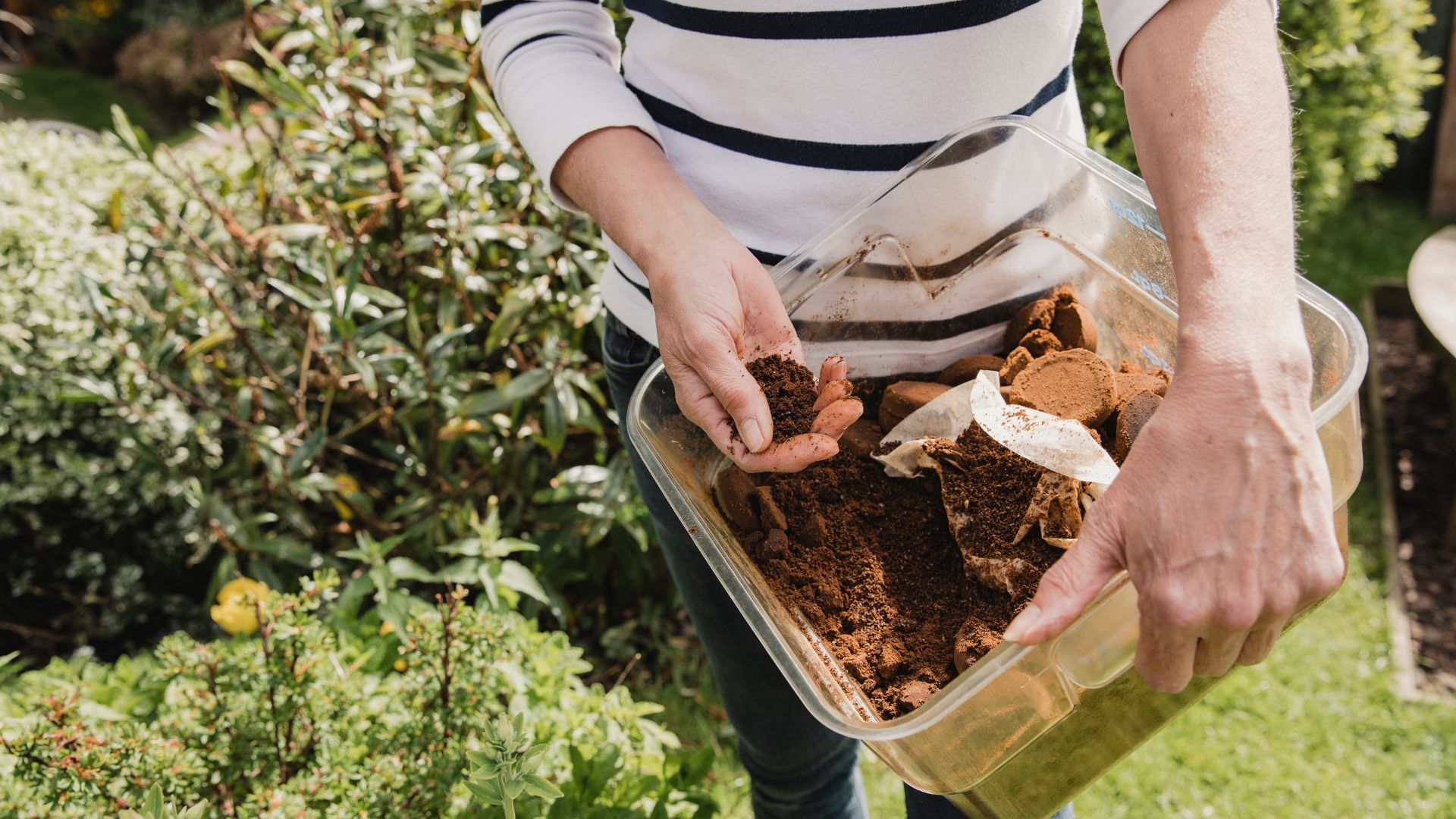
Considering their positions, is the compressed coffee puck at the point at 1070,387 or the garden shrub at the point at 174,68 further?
the garden shrub at the point at 174,68

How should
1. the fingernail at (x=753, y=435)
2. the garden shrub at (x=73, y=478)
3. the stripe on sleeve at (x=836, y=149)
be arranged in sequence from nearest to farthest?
the fingernail at (x=753, y=435), the stripe on sleeve at (x=836, y=149), the garden shrub at (x=73, y=478)

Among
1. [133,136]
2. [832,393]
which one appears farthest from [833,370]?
Result: [133,136]

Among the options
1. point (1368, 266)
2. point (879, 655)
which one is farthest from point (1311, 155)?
point (879, 655)

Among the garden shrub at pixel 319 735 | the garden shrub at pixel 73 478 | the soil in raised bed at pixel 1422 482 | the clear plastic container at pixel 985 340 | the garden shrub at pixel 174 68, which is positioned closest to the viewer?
the clear plastic container at pixel 985 340

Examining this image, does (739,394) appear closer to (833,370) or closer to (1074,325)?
(833,370)

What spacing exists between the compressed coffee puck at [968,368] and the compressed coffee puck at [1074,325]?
0.07 metres

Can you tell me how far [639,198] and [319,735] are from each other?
0.94m

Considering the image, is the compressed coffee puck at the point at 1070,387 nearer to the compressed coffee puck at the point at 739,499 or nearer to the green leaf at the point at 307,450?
the compressed coffee puck at the point at 739,499

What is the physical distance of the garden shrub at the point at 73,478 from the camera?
2.49 meters

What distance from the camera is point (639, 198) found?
1.15 meters

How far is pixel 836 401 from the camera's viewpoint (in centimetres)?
101

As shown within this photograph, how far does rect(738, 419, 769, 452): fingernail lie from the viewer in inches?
37.5

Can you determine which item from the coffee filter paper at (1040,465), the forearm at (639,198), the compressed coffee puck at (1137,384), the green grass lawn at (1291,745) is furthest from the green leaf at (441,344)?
the compressed coffee puck at (1137,384)

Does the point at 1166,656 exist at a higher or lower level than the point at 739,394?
lower
